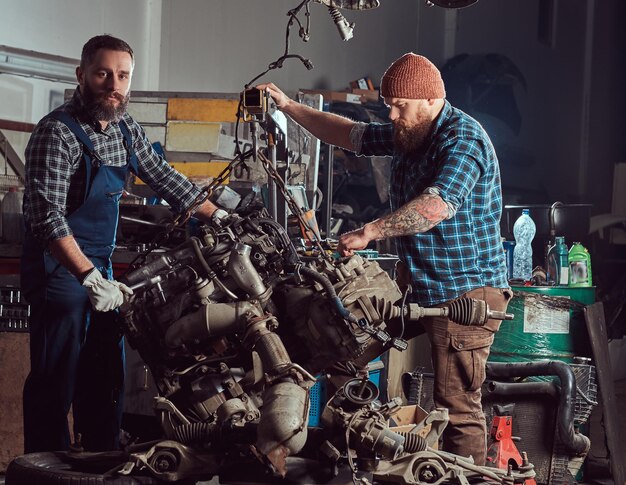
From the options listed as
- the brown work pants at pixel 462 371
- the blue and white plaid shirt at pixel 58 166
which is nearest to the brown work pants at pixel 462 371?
the brown work pants at pixel 462 371

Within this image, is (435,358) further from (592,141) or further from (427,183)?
(592,141)

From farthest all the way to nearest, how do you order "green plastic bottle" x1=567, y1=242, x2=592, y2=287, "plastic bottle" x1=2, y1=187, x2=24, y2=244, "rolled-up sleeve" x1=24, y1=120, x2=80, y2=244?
"green plastic bottle" x1=567, y1=242, x2=592, y2=287 < "plastic bottle" x1=2, y1=187, x2=24, y2=244 < "rolled-up sleeve" x1=24, y1=120, x2=80, y2=244

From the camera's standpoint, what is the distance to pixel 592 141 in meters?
10.1

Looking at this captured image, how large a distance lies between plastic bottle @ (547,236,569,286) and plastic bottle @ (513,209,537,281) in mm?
134

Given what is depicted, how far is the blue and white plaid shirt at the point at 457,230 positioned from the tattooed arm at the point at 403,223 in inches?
6.7

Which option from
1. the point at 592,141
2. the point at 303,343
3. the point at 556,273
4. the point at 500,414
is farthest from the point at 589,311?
the point at 592,141

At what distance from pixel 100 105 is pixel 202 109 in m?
2.00

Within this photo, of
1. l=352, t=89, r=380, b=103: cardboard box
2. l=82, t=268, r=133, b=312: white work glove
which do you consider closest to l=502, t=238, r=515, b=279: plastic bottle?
l=82, t=268, r=133, b=312: white work glove

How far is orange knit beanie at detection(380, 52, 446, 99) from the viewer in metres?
3.07

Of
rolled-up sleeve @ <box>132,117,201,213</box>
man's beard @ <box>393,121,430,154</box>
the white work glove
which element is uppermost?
man's beard @ <box>393,121,430,154</box>

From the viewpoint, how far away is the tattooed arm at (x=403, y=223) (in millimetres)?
2744

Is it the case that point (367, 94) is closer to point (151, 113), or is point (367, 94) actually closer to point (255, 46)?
point (255, 46)

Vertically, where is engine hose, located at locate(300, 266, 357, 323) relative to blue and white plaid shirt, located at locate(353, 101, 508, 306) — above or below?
below

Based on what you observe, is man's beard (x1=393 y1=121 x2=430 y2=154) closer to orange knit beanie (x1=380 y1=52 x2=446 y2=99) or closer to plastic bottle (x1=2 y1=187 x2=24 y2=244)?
orange knit beanie (x1=380 y1=52 x2=446 y2=99)
